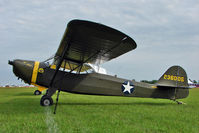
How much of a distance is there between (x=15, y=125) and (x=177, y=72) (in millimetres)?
8147

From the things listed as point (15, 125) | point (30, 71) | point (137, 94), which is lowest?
point (15, 125)

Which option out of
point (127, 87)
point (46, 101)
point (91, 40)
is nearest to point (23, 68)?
point (46, 101)

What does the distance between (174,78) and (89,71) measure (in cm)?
471

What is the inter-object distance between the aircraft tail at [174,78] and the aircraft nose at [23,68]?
6705mm

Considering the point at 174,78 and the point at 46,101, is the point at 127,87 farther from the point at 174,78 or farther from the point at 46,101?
the point at 46,101

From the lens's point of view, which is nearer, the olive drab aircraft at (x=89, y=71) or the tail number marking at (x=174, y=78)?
the olive drab aircraft at (x=89, y=71)

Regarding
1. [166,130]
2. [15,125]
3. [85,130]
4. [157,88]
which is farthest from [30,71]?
[157,88]

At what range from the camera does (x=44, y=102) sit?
669cm

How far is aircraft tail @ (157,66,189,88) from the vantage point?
8.68 metres

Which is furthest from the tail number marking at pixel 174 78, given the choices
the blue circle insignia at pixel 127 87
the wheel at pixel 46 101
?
the wheel at pixel 46 101

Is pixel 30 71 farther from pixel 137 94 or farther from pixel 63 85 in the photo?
pixel 137 94

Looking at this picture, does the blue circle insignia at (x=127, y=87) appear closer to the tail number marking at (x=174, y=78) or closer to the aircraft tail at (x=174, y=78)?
the aircraft tail at (x=174, y=78)

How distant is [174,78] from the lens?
8.79 metres

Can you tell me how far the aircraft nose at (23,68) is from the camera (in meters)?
7.04
